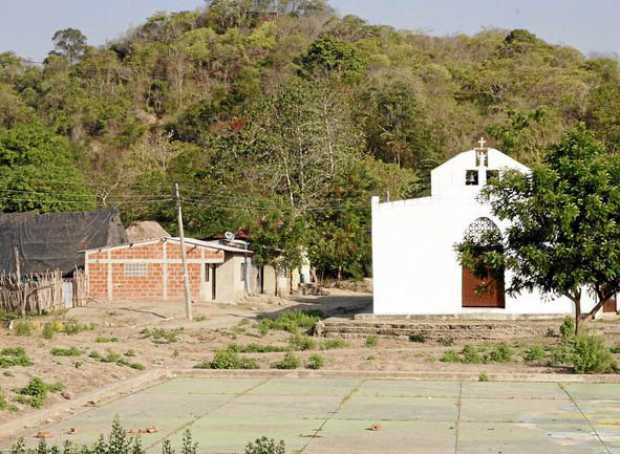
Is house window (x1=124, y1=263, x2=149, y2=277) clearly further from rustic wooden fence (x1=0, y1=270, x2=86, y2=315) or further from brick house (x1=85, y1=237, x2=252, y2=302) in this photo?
rustic wooden fence (x1=0, y1=270, x2=86, y2=315)

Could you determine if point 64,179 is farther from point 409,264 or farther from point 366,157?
point 409,264

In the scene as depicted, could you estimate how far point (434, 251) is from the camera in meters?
29.8

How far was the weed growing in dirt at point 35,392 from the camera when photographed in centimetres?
1393

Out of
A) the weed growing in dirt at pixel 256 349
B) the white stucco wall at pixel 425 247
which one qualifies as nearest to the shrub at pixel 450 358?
the weed growing in dirt at pixel 256 349

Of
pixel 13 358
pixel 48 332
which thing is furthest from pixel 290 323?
pixel 13 358

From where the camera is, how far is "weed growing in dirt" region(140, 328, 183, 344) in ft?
87.4

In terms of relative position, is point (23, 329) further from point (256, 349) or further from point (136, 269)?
point (136, 269)

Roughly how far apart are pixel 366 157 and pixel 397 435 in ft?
179

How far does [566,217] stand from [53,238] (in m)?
29.2

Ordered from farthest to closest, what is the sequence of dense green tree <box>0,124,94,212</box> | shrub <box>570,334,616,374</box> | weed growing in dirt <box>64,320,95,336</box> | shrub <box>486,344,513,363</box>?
dense green tree <box>0,124,94,212</box>
weed growing in dirt <box>64,320,95,336</box>
shrub <box>486,344,513,363</box>
shrub <box>570,334,616,374</box>

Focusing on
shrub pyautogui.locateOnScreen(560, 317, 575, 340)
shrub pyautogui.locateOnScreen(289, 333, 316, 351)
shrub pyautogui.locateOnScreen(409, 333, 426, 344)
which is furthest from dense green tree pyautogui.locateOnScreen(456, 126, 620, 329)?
shrub pyautogui.locateOnScreen(409, 333, 426, 344)

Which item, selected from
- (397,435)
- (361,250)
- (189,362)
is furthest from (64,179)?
(397,435)

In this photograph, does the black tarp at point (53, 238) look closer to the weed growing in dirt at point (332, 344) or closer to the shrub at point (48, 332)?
the shrub at point (48, 332)

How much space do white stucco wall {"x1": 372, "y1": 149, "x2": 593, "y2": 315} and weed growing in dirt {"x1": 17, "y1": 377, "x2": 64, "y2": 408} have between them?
1603cm
